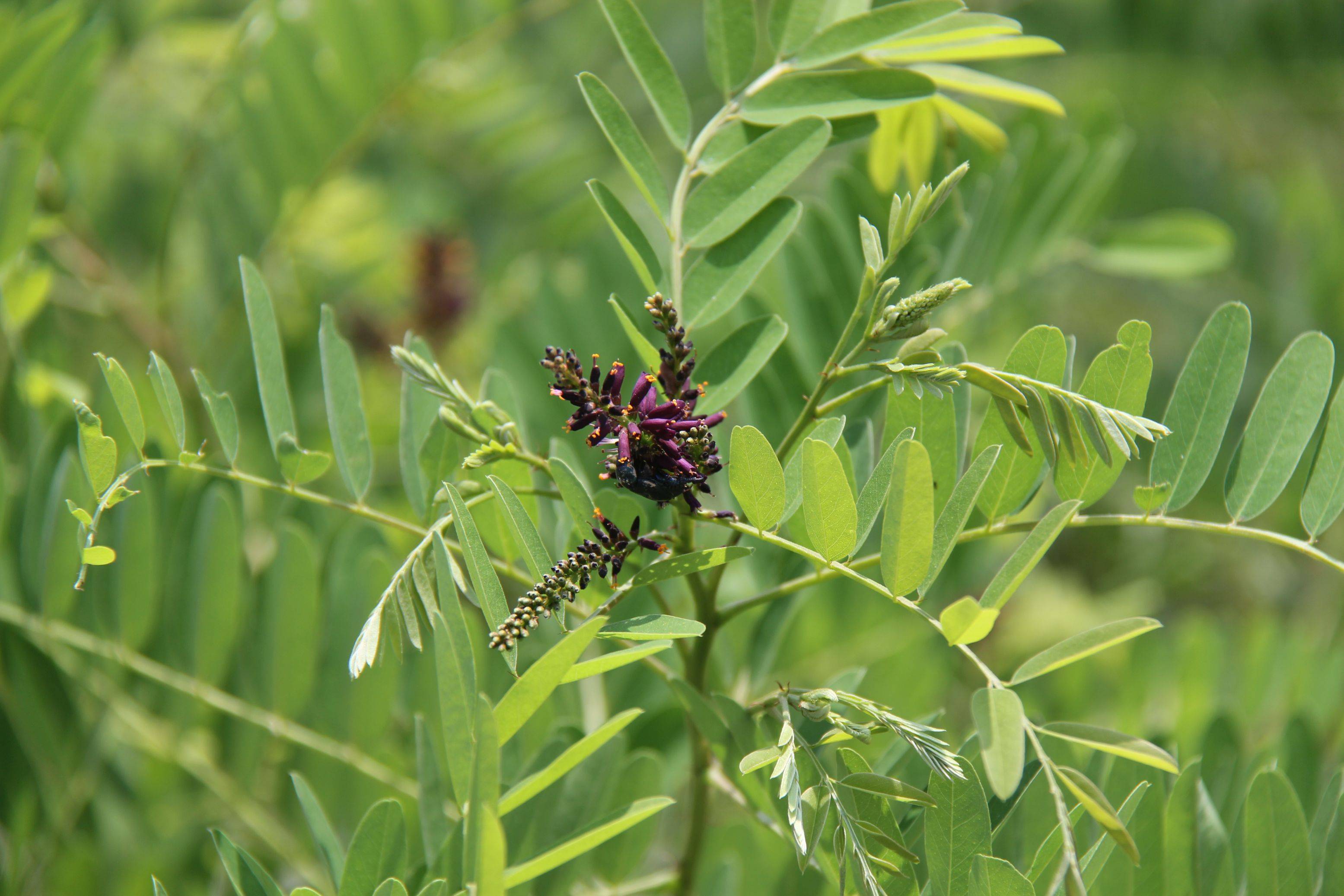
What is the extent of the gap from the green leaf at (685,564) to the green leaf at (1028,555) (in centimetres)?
13

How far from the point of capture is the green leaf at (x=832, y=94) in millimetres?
668

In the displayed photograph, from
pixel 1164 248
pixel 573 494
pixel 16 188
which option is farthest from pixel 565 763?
pixel 1164 248

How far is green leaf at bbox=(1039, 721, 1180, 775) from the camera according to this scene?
48 cm

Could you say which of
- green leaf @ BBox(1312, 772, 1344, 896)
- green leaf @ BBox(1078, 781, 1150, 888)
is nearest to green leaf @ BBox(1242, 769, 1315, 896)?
green leaf @ BBox(1312, 772, 1344, 896)

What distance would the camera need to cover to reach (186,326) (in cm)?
149

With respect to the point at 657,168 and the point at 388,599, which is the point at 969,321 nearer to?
the point at 657,168

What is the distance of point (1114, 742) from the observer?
1.70 ft

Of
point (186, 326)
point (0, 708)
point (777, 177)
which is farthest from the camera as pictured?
point (186, 326)

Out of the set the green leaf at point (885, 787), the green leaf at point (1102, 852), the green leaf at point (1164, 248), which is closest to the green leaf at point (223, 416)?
the green leaf at point (885, 787)

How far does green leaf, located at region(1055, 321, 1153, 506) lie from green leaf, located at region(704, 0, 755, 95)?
33 centimetres

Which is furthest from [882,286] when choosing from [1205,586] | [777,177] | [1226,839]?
[1205,586]

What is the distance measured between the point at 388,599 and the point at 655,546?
15cm

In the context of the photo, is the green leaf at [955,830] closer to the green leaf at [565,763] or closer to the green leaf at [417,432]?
the green leaf at [565,763]

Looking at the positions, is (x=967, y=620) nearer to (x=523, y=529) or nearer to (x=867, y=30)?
(x=523, y=529)
